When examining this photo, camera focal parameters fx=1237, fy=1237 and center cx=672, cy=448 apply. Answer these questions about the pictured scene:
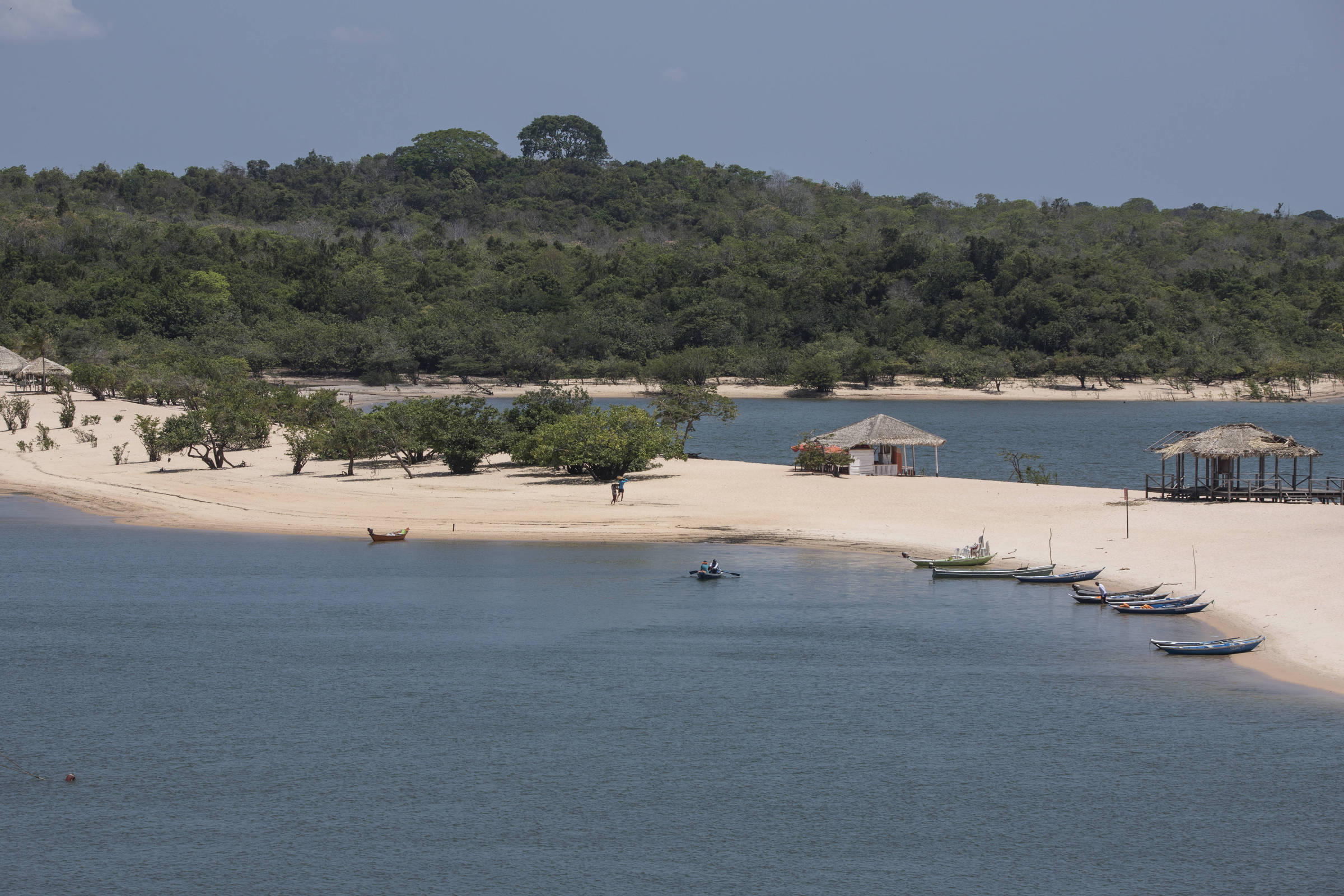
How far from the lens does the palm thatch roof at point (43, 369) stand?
72375mm

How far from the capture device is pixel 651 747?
1639 cm

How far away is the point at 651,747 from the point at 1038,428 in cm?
6072

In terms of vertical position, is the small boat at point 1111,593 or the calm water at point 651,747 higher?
the small boat at point 1111,593

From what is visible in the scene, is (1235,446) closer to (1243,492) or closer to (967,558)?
(1243,492)

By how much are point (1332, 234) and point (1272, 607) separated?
15214cm

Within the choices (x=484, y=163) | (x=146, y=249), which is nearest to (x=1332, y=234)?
(x=484, y=163)

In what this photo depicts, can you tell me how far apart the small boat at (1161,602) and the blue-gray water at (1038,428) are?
63.0 ft

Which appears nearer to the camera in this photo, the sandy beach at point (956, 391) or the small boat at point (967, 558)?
the small boat at point (967, 558)

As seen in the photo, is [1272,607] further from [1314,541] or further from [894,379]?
[894,379]

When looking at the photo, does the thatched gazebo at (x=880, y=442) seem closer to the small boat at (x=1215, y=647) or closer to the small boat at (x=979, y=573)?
the small boat at (x=979, y=573)

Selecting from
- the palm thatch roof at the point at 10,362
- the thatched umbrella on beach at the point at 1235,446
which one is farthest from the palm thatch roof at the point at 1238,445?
the palm thatch roof at the point at 10,362

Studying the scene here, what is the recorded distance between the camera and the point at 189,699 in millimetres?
18484

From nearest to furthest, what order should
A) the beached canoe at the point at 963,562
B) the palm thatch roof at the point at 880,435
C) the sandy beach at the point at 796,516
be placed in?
the sandy beach at the point at 796,516 → the beached canoe at the point at 963,562 → the palm thatch roof at the point at 880,435

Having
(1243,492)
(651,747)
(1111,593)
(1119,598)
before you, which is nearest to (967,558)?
(1111,593)
